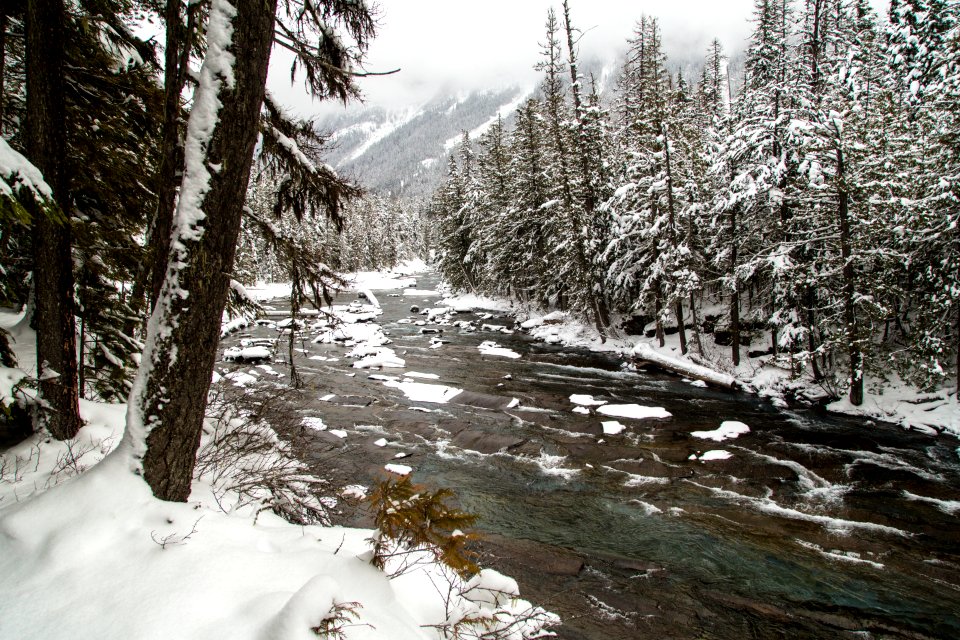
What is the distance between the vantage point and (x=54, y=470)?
4328 mm

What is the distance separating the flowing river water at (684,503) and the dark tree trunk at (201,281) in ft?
5.31

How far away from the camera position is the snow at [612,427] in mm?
13086

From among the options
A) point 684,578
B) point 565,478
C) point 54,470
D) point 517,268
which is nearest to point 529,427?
point 565,478

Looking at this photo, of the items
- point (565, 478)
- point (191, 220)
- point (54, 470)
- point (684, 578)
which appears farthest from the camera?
point (565, 478)

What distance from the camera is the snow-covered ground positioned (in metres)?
2.51

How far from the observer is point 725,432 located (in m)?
13.1

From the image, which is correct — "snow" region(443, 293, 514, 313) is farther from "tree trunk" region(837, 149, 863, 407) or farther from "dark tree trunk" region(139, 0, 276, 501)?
"dark tree trunk" region(139, 0, 276, 501)

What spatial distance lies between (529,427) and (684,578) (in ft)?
22.1

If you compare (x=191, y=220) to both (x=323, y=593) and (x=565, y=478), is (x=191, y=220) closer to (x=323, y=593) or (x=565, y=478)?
(x=323, y=593)

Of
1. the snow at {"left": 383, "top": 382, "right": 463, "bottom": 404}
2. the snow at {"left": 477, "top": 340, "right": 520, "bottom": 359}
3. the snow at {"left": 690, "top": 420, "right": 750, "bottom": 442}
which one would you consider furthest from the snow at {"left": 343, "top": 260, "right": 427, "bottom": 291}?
the snow at {"left": 690, "top": 420, "right": 750, "bottom": 442}

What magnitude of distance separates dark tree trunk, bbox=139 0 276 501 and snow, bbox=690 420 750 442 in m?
12.8

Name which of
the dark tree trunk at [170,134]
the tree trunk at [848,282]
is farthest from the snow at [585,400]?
the dark tree trunk at [170,134]

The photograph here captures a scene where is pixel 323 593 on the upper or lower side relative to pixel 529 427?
upper

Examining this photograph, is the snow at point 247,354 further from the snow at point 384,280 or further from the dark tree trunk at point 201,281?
the snow at point 384,280
